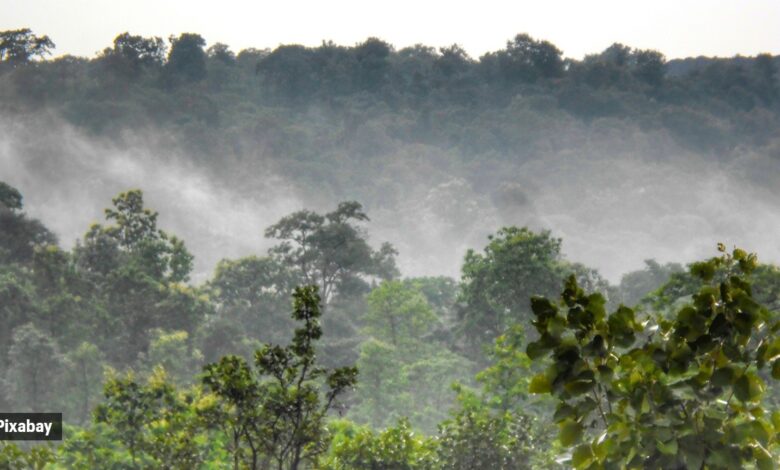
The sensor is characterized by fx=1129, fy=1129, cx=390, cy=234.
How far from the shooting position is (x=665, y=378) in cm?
443

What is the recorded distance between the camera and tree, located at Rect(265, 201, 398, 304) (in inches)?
2640

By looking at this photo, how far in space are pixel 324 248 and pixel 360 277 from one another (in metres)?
8.08

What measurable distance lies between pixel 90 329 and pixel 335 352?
42.7 feet

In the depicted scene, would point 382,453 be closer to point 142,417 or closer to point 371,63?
point 142,417

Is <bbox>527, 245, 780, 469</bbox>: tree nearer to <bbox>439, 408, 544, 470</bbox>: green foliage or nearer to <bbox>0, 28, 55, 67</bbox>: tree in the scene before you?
<bbox>439, 408, 544, 470</bbox>: green foliage

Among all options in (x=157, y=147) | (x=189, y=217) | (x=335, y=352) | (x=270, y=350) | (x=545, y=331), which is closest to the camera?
(x=545, y=331)

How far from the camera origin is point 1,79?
167m

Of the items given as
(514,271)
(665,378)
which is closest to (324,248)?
(514,271)

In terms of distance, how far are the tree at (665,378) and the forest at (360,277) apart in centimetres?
1

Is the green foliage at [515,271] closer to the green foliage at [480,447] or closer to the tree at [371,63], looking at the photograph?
the green foliage at [480,447]

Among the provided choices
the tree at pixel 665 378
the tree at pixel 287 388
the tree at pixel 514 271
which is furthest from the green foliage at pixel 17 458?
the tree at pixel 514 271

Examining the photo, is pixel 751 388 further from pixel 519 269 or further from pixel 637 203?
pixel 637 203

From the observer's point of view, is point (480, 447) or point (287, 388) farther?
point (480, 447)

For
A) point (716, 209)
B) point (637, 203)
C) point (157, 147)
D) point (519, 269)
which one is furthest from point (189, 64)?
point (519, 269)
